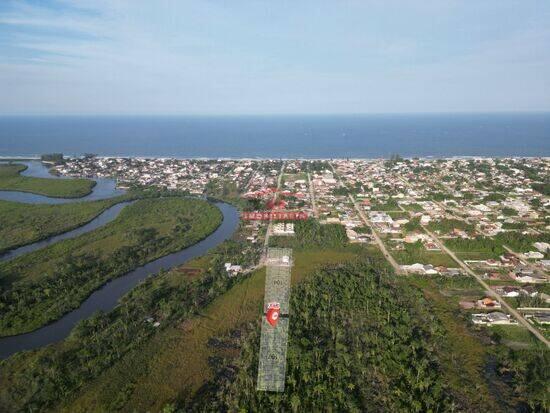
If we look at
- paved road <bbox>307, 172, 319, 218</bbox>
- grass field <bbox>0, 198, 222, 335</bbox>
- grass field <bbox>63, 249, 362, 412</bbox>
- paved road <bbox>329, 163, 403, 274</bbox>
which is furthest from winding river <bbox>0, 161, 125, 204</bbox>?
grass field <bbox>63, 249, 362, 412</bbox>

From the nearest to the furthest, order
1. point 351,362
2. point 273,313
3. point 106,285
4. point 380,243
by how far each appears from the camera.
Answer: point 273,313
point 351,362
point 106,285
point 380,243

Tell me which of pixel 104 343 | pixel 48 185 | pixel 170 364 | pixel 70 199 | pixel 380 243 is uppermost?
pixel 48 185

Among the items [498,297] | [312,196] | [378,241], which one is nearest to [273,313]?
[498,297]

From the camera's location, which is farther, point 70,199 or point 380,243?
point 70,199

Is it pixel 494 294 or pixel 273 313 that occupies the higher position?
pixel 273 313

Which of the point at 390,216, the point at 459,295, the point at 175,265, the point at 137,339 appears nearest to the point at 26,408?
the point at 137,339

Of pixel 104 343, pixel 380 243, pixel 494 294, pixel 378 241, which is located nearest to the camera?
pixel 104 343

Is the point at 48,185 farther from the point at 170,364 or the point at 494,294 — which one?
the point at 494,294

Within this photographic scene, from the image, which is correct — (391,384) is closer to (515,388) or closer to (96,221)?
(515,388)
